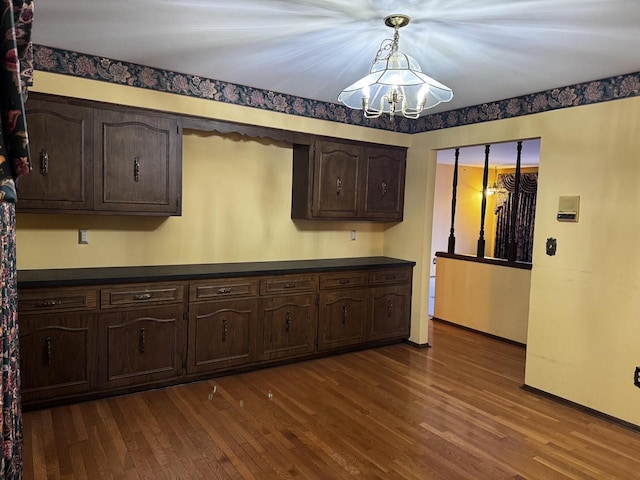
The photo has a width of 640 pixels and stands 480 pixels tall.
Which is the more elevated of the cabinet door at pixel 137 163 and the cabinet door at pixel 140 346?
the cabinet door at pixel 137 163

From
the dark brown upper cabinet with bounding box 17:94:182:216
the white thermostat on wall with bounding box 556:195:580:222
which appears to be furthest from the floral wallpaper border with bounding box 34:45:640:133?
the white thermostat on wall with bounding box 556:195:580:222

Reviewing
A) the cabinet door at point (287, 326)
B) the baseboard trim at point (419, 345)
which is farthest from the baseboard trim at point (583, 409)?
the cabinet door at point (287, 326)

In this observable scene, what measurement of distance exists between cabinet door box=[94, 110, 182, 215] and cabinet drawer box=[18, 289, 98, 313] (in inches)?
25.9

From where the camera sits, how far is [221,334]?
3.72 m

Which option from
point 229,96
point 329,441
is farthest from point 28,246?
point 329,441

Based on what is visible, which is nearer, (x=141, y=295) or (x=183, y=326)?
(x=141, y=295)

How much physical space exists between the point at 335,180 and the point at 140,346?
2352 mm

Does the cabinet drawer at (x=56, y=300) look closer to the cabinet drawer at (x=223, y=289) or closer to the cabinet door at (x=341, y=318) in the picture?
the cabinet drawer at (x=223, y=289)

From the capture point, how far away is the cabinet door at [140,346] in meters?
3.24

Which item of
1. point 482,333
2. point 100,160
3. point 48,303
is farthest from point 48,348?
point 482,333

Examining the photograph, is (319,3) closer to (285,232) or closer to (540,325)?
(285,232)

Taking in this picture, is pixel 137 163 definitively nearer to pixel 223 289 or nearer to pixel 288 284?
pixel 223 289

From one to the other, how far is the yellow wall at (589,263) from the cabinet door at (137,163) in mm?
2988

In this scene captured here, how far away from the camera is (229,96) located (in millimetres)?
3822
